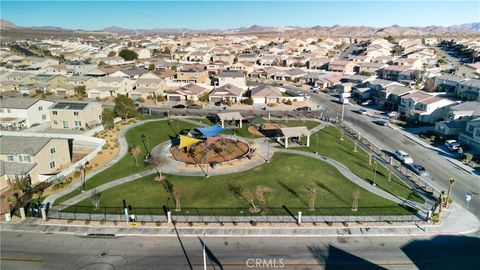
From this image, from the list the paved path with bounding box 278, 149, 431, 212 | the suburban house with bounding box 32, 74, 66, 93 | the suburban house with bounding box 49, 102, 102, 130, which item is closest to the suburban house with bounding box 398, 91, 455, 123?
the paved path with bounding box 278, 149, 431, 212

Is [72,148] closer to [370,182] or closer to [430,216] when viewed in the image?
[370,182]

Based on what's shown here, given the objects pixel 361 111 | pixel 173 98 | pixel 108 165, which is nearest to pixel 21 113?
pixel 108 165

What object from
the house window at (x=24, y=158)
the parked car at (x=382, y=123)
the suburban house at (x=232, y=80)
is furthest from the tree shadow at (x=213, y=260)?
the suburban house at (x=232, y=80)

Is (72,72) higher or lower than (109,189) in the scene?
higher

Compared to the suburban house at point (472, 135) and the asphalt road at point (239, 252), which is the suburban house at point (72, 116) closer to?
the asphalt road at point (239, 252)

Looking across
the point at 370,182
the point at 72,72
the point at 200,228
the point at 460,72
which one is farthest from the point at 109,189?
the point at 460,72

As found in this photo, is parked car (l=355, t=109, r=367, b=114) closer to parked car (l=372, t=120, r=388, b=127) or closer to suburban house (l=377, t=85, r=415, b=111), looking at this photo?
suburban house (l=377, t=85, r=415, b=111)
